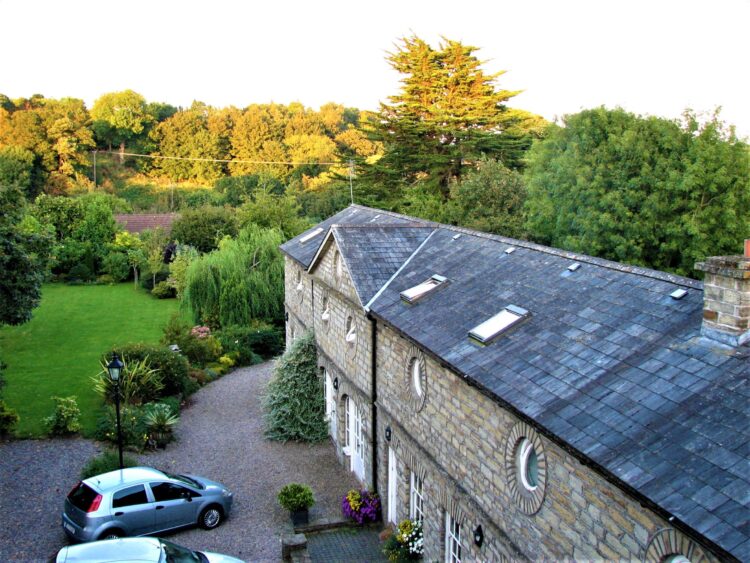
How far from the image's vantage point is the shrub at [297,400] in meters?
19.7

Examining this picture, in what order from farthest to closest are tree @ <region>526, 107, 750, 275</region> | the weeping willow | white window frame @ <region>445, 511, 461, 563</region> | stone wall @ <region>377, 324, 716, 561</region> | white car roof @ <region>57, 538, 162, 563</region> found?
the weeping willow → tree @ <region>526, 107, 750, 275</region> → white window frame @ <region>445, 511, 461, 563</region> → white car roof @ <region>57, 538, 162, 563</region> → stone wall @ <region>377, 324, 716, 561</region>

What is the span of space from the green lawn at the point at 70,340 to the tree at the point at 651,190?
19.5 m

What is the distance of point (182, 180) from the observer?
77625mm

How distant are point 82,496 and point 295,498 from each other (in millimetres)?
4230

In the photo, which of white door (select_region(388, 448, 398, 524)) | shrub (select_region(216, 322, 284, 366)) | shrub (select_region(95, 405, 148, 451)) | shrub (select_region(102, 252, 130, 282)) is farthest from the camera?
shrub (select_region(102, 252, 130, 282))

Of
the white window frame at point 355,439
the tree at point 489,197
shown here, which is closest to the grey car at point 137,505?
the white window frame at point 355,439

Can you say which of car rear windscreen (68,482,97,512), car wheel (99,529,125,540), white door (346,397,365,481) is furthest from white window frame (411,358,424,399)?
car rear windscreen (68,482,97,512)

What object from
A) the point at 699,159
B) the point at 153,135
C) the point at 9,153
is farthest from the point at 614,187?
the point at 153,135

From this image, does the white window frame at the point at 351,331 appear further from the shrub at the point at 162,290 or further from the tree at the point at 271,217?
the shrub at the point at 162,290

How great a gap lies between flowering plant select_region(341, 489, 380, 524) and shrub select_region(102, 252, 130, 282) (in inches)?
1526

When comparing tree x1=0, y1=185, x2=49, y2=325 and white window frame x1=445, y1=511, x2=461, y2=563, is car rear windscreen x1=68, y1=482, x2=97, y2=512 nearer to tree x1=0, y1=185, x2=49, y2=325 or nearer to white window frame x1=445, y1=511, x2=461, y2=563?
white window frame x1=445, y1=511, x2=461, y2=563

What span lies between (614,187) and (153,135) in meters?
64.3

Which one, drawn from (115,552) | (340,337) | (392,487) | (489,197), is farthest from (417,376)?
(489,197)

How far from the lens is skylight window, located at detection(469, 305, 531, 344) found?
10.3m
